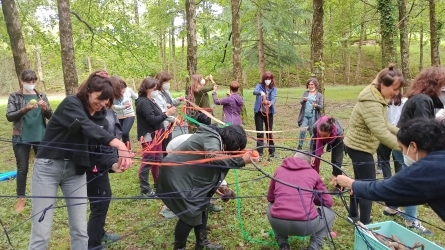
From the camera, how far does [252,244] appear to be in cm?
330

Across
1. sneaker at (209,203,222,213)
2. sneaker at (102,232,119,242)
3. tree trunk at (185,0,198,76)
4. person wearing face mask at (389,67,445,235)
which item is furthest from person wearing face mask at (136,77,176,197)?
person wearing face mask at (389,67,445,235)

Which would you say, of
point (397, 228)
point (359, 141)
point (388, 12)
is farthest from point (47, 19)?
point (388, 12)

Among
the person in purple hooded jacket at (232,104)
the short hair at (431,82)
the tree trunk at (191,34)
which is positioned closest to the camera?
the short hair at (431,82)

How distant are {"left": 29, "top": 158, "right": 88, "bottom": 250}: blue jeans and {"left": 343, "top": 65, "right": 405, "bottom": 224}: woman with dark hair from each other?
231 cm

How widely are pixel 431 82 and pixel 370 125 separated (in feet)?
2.59

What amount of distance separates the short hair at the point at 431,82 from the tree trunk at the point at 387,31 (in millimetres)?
7659

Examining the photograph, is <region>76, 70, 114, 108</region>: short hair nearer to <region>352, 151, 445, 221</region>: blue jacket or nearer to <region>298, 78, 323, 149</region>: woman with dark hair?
<region>352, 151, 445, 221</region>: blue jacket

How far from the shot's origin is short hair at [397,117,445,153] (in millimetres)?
1736

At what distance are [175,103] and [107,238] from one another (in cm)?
235

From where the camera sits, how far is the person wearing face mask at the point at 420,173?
1.67m

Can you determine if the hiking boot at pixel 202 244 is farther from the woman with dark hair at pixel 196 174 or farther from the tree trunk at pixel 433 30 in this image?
the tree trunk at pixel 433 30

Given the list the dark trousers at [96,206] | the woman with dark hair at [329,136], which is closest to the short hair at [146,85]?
the dark trousers at [96,206]

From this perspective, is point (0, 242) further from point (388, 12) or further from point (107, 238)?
point (388, 12)

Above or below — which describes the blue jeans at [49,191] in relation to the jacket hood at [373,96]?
below
